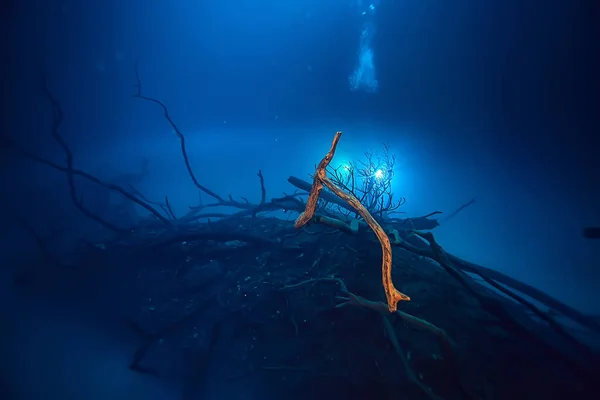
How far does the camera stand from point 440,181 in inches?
1206

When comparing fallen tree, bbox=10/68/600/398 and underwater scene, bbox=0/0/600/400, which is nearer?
fallen tree, bbox=10/68/600/398

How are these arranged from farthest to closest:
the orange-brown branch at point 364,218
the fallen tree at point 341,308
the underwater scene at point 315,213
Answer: the underwater scene at point 315,213
the fallen tree at point 341,308
the orange-brown branch at point 364,218

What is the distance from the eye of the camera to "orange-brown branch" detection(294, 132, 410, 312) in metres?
1.62

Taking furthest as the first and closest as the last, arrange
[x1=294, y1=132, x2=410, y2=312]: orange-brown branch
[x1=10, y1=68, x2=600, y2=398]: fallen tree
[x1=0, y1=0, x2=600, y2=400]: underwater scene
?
[x1=0, y1=0, x2=600, y2=400]: underwater scene → [x1=10, y1=68, x2=600, y2=398]: fallen tree → [x1=294, y1=132, x2=410, y2=312]: orange-brown branch

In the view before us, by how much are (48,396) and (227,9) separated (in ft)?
103

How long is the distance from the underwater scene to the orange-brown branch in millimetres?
23

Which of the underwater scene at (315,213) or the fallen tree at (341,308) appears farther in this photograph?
the underwater scene at (315,213)

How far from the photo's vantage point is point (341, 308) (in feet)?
15.5

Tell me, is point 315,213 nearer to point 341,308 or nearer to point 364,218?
point 364,218

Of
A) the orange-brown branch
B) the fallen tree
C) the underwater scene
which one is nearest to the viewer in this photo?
the orange-brown branch

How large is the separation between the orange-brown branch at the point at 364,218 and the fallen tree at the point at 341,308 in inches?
0.4

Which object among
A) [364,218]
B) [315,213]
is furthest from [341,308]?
[364,218]

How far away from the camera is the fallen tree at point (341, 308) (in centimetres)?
356

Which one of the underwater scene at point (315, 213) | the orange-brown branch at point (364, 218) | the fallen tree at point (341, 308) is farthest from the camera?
the underwater scene at point (315, 213)
